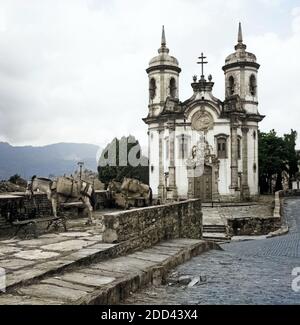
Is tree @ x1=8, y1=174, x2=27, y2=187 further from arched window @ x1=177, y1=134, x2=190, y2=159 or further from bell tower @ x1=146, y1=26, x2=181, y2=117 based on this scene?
arched window @ x1=177, y1=134, x2=190, y2=159

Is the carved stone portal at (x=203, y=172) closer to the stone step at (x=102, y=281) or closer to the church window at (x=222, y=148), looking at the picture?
the church window at (x=222, y=148)

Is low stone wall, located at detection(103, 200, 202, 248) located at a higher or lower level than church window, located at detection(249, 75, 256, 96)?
lower

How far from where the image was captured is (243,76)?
124ft

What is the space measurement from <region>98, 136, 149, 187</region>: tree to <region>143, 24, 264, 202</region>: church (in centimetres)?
1796

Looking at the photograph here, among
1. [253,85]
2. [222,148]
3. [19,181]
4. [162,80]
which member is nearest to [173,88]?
Result: [162,80]

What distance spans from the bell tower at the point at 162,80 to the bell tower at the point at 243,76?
186 inches

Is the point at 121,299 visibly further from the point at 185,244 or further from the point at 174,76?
the point at 174,76

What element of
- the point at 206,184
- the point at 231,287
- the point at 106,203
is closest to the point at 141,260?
the point at 231,287

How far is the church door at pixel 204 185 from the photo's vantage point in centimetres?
3508

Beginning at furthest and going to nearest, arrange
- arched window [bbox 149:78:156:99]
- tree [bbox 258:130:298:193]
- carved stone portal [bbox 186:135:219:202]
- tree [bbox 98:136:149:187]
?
1. tree [bbox 98:136:149:187]
2. tree [bbox 258:130:298:193]
3. arched window [bbox 149:78:156:99]
4. carved stone portal [bbox 186:135:219:202]

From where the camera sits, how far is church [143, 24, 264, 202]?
35219 millimetres

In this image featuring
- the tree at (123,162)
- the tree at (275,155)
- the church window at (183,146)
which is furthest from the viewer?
the tree at (123,162)

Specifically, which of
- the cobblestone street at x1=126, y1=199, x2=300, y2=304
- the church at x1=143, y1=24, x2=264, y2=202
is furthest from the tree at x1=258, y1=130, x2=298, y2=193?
the cobblestone street at x1=126, y1=199, x2=300, y2=304

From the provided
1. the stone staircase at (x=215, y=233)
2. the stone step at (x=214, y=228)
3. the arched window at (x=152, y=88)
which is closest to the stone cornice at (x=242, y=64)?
the arched window at (x=152, y=88)
